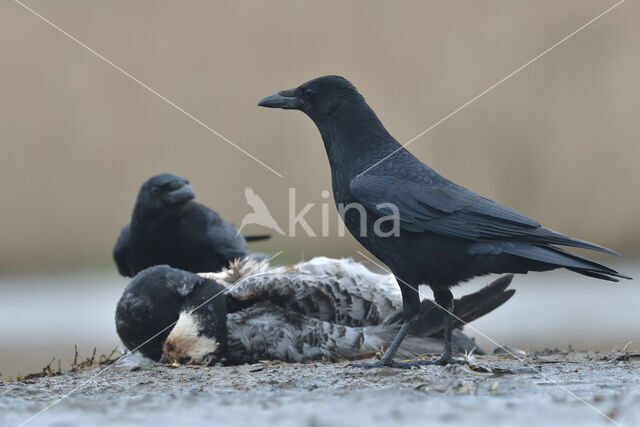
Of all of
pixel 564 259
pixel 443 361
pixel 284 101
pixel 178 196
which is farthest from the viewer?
pixel 178 196

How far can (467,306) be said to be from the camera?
6.09 m

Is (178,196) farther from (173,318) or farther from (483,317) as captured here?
(483,317)

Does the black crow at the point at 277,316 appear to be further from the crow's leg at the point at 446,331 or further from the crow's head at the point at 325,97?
the crow's head at the point at 325,97

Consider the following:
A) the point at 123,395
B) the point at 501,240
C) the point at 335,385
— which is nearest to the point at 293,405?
the point at 335,385

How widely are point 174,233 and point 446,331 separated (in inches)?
157

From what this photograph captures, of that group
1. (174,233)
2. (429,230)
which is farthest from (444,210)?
(174,233)

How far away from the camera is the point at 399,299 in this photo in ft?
20.8

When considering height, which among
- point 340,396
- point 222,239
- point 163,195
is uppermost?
point 163,195

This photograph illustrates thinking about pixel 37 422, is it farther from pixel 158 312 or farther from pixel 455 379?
pixel 158 312

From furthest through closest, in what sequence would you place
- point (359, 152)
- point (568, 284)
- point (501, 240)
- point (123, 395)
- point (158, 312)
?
1. point (568, 284)
2. point (158, 312)
3. point (359, 152)
4. point (501, 240)
5. point (123, 395)

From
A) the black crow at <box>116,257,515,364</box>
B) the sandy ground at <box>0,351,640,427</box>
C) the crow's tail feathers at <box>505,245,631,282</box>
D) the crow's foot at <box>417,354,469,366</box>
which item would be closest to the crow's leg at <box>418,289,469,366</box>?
the crow's foot at <box>417,354,469,366</box>

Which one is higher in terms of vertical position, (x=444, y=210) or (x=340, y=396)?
(x=444, y=210)

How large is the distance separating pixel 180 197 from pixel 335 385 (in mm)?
4339

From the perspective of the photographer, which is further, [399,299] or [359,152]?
[399,299]
